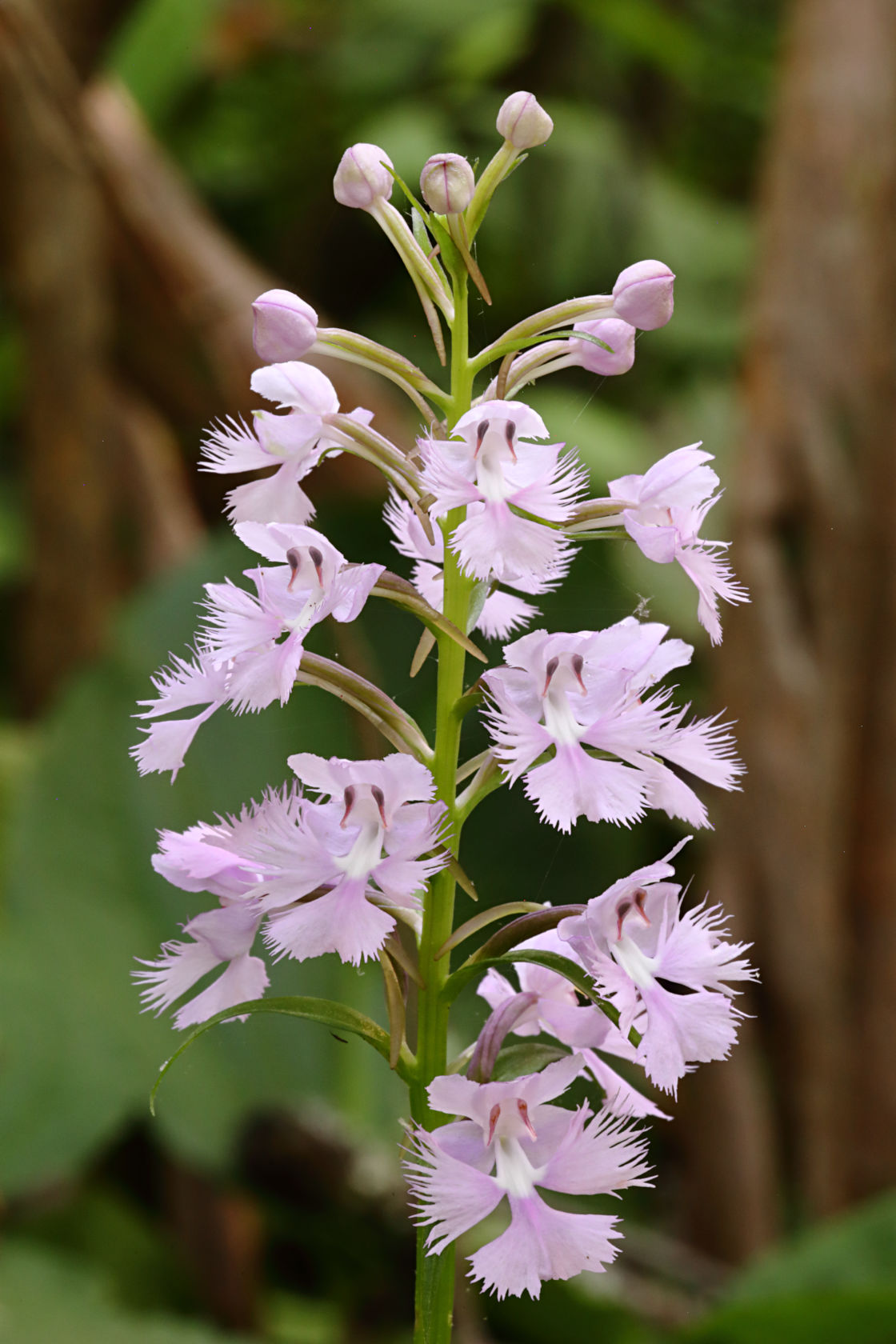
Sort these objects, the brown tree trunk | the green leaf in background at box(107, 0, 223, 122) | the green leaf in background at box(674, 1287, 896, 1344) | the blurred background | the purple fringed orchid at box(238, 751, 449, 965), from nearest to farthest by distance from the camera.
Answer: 1. the purple fringed orchid at box(238, 751, 449, 965)
2. the green leaf in background at box(674, 1287, 896, 1344)
3. the blurred background
4. the brown tree trunk
5. the green leaf in background at box(107, 0, 223, 122)

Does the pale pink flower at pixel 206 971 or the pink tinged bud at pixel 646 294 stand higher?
the pink tinged bud at pixel 646 294

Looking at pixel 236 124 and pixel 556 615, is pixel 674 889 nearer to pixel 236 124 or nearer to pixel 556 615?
pixel 556 615

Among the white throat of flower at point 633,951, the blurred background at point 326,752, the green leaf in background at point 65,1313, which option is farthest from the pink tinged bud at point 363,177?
the green leaf in background at point 65,1313

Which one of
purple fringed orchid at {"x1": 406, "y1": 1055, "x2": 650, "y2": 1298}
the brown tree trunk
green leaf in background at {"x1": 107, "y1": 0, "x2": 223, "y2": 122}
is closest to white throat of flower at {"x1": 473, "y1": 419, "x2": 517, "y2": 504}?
purple fringed orchid at {"x1": 406, "y1": 1055, "x2": 650, "y2": 1298}

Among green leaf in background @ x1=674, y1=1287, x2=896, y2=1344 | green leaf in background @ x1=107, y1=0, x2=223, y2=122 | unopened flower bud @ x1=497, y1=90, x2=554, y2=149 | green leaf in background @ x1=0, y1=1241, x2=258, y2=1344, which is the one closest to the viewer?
unopened flower bud @ x1=497, y1=90, x2=554, y2=149

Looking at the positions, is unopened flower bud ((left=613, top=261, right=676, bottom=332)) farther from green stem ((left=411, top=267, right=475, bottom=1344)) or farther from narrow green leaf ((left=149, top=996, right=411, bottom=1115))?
narrow green leaf ((left=149, top=996, right=411, bottom=1115))

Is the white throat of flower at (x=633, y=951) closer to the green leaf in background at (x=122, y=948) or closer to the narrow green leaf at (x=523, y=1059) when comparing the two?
the narrow green leaf at (x=523, y=1059)

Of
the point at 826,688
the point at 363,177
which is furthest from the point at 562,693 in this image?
the point at 826,688
